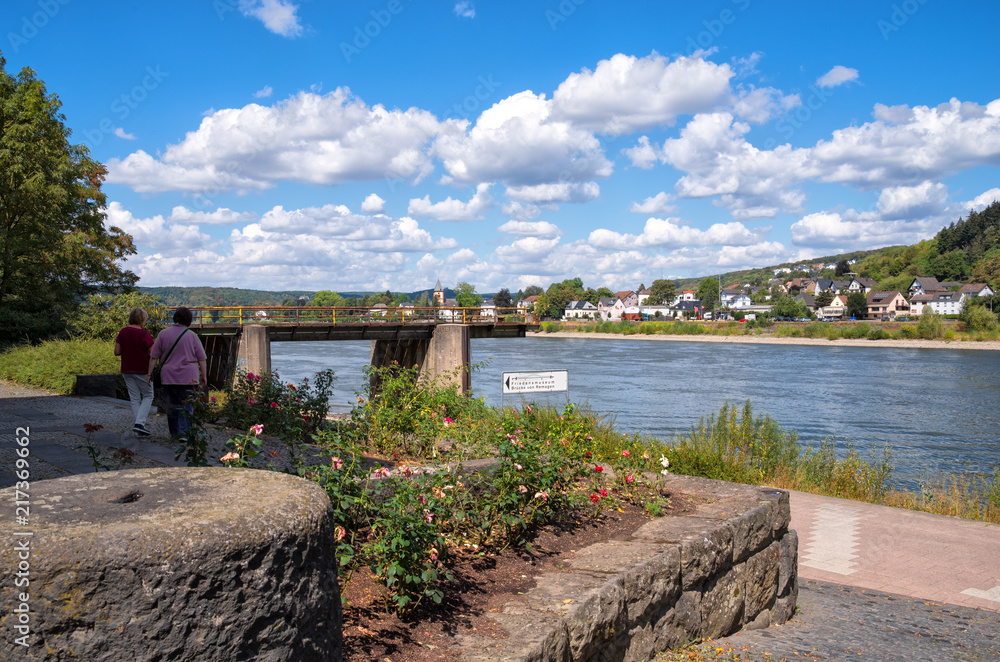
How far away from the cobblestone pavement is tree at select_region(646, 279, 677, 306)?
17243 centimetres

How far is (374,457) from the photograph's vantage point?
6270 millimetres

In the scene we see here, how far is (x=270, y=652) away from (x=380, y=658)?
0.77 m

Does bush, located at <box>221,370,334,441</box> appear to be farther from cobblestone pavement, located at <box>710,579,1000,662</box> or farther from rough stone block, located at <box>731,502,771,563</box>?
cobblestone pavement, located at <box>710,579,1000,662</box>

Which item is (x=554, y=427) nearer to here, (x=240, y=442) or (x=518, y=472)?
(x=518, y=472)

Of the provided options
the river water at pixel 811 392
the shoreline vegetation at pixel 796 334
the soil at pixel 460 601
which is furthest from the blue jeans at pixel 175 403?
the shoreline vegetation at pixel 796 334

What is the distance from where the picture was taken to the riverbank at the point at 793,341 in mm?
65625

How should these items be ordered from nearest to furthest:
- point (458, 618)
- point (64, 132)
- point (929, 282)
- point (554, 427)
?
point (458, 618) → point (554, 427) → point (64, 132) → point (929, 282)

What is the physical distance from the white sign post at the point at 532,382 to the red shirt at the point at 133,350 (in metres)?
4.46

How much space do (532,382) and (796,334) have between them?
255 ft

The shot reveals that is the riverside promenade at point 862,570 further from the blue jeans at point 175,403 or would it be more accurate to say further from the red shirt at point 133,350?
the red shirt at point 133,350

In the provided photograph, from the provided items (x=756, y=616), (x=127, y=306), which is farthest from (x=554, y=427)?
(x=127, y=306)

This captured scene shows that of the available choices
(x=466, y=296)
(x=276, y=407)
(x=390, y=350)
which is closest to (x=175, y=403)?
(x=276, y=407)

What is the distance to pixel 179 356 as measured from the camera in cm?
721

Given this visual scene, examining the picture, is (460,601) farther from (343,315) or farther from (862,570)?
(343,315)
